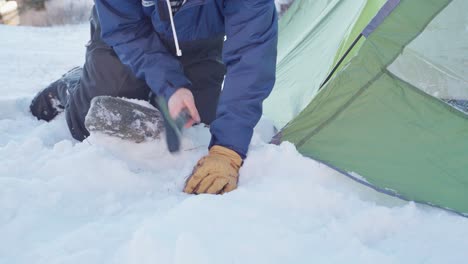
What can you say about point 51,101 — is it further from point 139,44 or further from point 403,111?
point 403,111

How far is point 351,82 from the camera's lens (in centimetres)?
156

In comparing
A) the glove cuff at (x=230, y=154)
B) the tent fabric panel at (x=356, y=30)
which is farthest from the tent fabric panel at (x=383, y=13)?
the glove cuff at (x=230, y=154)

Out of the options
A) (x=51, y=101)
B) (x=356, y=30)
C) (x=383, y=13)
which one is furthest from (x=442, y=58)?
(x=51, y=101)

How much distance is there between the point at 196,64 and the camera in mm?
1981

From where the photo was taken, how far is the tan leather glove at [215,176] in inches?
53.2

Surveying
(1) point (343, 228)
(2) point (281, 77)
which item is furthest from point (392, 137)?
(2) point (281, 77)

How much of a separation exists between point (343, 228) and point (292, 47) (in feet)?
6.29

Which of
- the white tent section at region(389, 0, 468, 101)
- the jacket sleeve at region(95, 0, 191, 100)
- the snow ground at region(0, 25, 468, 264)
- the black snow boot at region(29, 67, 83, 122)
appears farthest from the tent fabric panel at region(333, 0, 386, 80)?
the black snow boot at region(29, 67, 83, 122)

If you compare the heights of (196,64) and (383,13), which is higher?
(383,13)

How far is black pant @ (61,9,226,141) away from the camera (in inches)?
74.4

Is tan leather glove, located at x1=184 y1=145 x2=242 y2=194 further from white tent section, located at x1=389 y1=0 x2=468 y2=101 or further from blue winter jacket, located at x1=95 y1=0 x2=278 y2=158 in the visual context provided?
white tent section, located at x1=389 y1=0 x2=468 y2=101

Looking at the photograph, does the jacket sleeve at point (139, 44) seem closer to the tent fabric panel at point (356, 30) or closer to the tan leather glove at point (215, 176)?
the tan leather glove at point (215, 176)

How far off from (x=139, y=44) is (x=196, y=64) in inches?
14.8

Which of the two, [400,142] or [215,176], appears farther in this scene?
[400,142]
